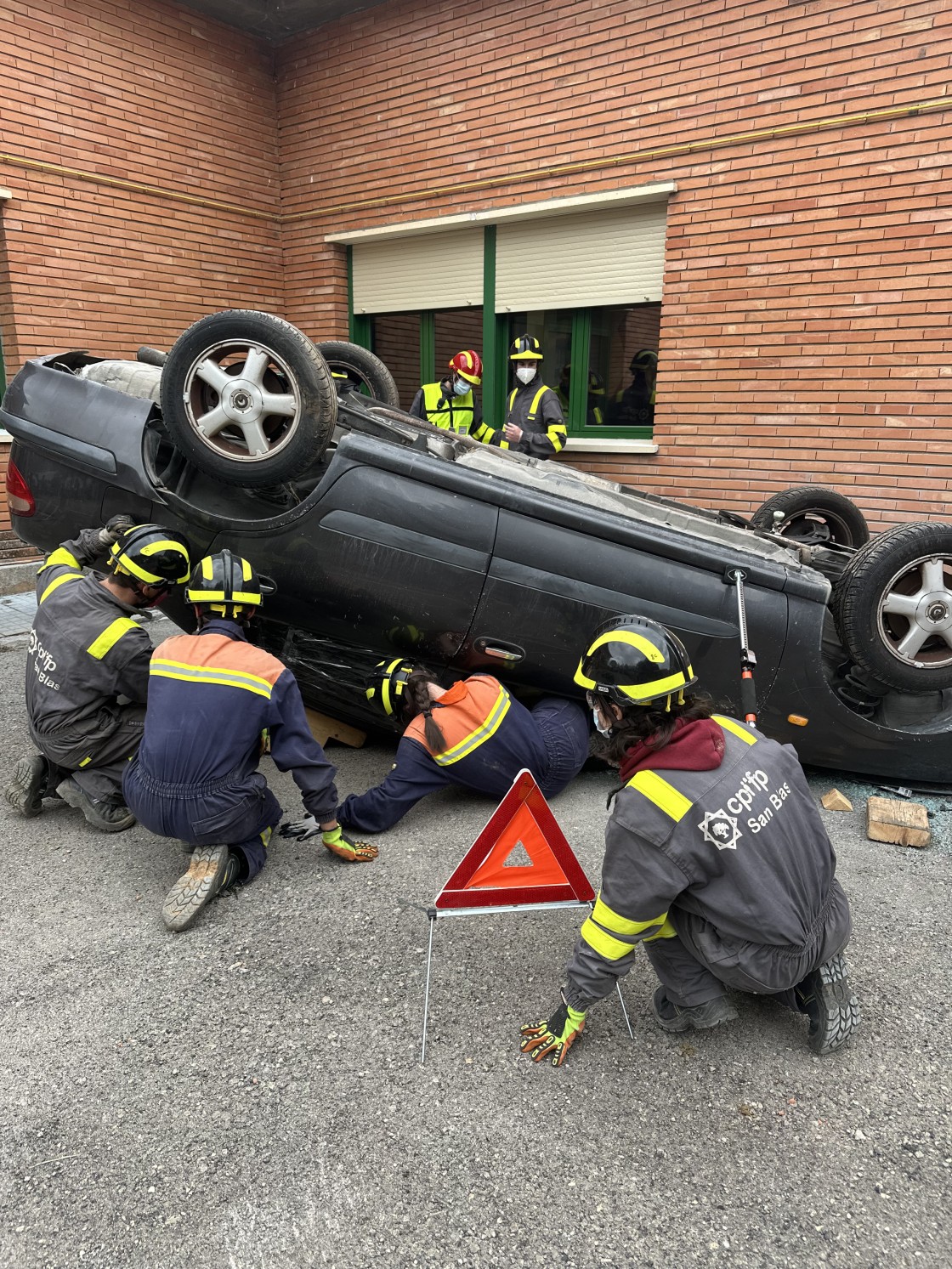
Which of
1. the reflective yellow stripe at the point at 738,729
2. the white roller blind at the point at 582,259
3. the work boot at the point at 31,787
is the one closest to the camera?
the reflective yellow stripe at the point at 738,729

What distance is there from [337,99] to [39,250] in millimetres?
3575

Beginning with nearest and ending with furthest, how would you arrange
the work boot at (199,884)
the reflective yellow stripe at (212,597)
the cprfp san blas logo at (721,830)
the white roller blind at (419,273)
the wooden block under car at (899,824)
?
the cprfp san blas logo at (721,830)
the work boot at (199,884)
the reflective yellow stripe at (212,597)
the wooden block under car at (899,824)
the white roller blind at (419,273)

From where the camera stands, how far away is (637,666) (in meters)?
2.11

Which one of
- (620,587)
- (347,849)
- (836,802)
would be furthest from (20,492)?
(836,802)

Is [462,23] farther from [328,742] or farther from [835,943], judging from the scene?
[835,943]

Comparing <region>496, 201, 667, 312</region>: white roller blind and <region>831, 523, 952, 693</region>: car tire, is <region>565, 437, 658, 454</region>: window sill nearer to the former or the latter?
<region>496, 201, 667, 312</region>: white roller blind

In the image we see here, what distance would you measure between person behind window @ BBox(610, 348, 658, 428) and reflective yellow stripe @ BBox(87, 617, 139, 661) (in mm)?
5547

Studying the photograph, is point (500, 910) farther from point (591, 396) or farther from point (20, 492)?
point (591, 396)

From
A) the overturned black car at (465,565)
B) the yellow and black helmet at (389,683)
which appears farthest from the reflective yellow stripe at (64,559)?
the yellow and black helmet at (389,683)

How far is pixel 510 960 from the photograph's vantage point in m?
2.74

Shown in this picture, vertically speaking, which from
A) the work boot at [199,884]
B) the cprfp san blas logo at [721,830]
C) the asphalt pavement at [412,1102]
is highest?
the cprfp san blas logo at [721,830]

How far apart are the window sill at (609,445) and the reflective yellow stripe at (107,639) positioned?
528 centimetres

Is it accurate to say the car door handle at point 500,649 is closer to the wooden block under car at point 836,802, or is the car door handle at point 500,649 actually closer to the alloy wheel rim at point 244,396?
the alloy wheel rim at point 244,396

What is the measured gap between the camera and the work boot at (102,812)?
355 cm
